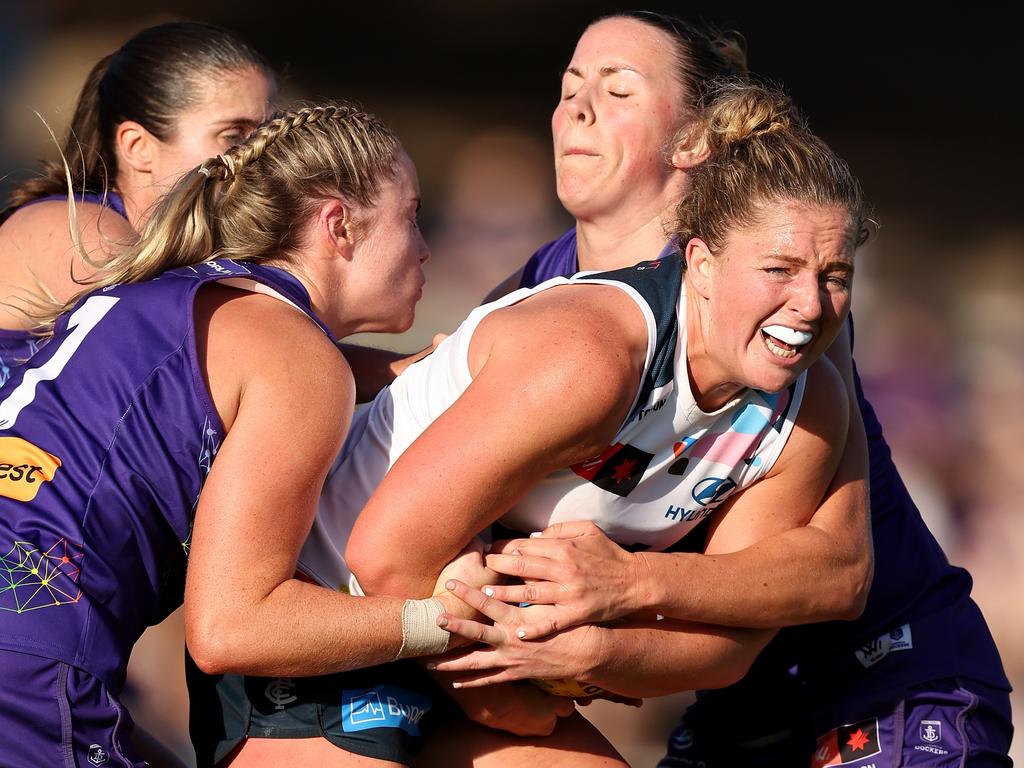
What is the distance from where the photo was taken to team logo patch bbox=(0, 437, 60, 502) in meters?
1.87

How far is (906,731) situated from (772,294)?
1070mm

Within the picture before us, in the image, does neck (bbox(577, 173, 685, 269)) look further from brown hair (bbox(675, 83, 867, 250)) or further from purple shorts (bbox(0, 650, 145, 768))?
purple shorts (bbox(0, 650, 145, 768))

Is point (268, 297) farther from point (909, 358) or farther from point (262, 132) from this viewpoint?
point (909, 358)

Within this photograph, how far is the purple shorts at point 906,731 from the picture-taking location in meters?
2.48

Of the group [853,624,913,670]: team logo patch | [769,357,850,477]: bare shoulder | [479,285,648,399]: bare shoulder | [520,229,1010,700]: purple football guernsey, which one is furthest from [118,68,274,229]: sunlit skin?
[853,624,913,670]: team logo patch

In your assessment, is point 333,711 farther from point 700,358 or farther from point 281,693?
point 700,358

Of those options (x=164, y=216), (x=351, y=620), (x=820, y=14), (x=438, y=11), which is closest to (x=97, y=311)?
(x=164, y=216)

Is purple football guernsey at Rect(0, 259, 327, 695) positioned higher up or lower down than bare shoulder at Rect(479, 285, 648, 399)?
lower down

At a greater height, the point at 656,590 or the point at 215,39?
the point at 215,39

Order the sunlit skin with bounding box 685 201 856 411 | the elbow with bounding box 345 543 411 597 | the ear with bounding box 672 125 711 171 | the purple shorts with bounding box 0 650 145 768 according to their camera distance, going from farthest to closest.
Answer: the ear with bounding box 672 125 711 171 < the sunlit skin with bounding box 685 201 856 411 < the elbow with bounding box 345 543 411 597 < the purple shorts with bounding box 0 650 145 768

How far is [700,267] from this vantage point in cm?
209

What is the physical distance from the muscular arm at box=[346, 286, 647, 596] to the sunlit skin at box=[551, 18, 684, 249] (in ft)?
2.28

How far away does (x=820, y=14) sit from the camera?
639 cm

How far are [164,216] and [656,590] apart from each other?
1087mm
